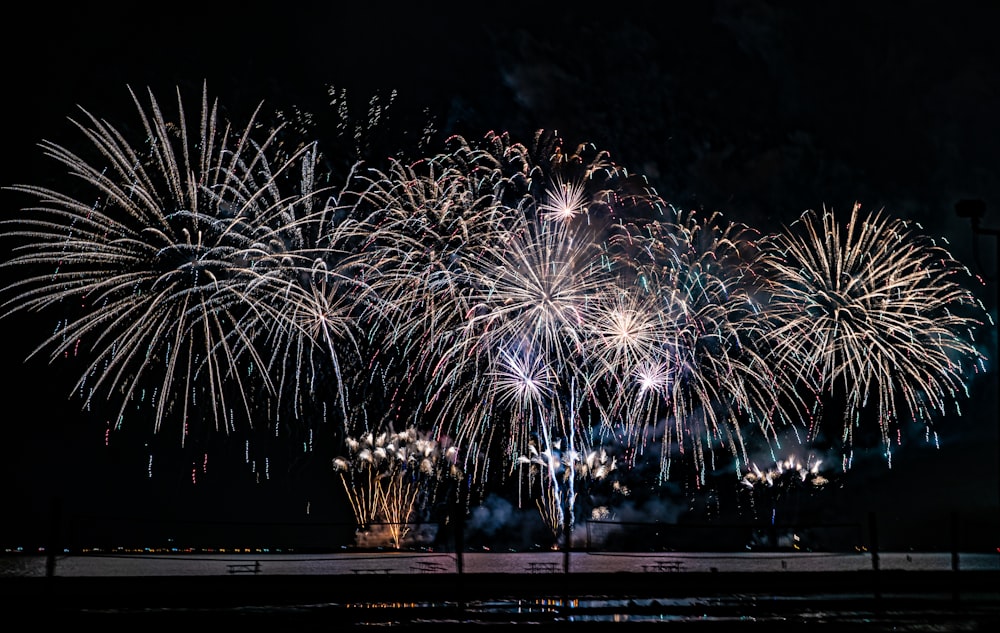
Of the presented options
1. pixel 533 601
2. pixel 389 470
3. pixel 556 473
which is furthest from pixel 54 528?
pixel 556 473

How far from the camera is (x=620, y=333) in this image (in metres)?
33.1

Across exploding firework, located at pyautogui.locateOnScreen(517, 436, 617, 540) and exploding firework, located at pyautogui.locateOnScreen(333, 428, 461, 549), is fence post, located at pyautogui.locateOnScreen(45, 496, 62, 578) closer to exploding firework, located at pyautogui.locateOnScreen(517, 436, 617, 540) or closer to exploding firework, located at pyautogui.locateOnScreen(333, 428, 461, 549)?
exploding firework, located at pyautogui.locateOnScreen(333, 428, 461, 549)

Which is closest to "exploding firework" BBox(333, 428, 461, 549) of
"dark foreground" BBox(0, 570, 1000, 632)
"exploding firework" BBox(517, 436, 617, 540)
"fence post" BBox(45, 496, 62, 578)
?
"exploding firework" BBox(517, 436, 617, 540)

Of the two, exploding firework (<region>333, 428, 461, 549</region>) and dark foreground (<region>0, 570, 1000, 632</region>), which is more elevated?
exploding firework (<region>333, 428, 461, 549</region>)

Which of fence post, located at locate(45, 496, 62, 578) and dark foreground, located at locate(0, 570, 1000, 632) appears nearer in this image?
dark foreground, located at locate(0, 570, 1000, 632)

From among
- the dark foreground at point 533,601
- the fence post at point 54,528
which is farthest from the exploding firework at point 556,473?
the fence post at point 54,528

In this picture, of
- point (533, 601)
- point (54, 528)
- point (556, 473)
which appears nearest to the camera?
point (54, 528)

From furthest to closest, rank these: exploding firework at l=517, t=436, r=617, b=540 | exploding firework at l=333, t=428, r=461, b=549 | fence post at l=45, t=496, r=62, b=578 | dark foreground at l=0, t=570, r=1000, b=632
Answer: exploding firework at l=517, t=436, r=617, b=540 → exploding firework at l=333, t=428, r=461, b=549 → fence post at l=45, t=496, r=62, b=578 → dark foreground at l=0, t=570, r=1000, b=632

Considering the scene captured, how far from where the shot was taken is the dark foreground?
15242mm

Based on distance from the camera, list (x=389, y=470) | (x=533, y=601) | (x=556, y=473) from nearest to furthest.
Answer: (x=533, y=601) → (x=389, y=470) → (x=556, y=473)

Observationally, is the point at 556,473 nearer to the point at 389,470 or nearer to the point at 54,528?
the point at 389,470

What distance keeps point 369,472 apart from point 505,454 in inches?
353

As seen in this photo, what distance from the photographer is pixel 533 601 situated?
19672mm

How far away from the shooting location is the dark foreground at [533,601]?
1524cm
